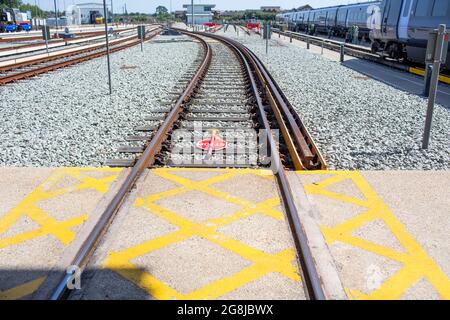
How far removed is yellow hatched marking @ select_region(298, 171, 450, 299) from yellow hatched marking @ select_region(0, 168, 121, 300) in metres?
2.41

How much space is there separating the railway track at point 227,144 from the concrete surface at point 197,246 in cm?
12

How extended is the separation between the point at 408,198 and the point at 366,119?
4117 mm

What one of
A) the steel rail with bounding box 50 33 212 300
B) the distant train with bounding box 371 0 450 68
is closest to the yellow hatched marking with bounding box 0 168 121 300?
the steel rail with bounding box 50 33 212 300

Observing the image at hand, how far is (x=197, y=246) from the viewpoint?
3.88 metres

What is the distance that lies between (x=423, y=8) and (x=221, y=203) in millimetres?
14113

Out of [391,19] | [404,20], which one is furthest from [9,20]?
[404,20]

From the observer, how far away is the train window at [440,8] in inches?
543

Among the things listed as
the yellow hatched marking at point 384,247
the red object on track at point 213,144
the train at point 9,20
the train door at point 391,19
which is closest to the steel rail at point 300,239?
the yellow hatched marking at point 384,247

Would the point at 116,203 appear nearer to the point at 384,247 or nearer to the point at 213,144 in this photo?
the point at 213,144

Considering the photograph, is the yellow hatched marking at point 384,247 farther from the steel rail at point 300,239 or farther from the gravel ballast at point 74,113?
the gravel ballast at point 74,113

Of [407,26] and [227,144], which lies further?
[407,26]
